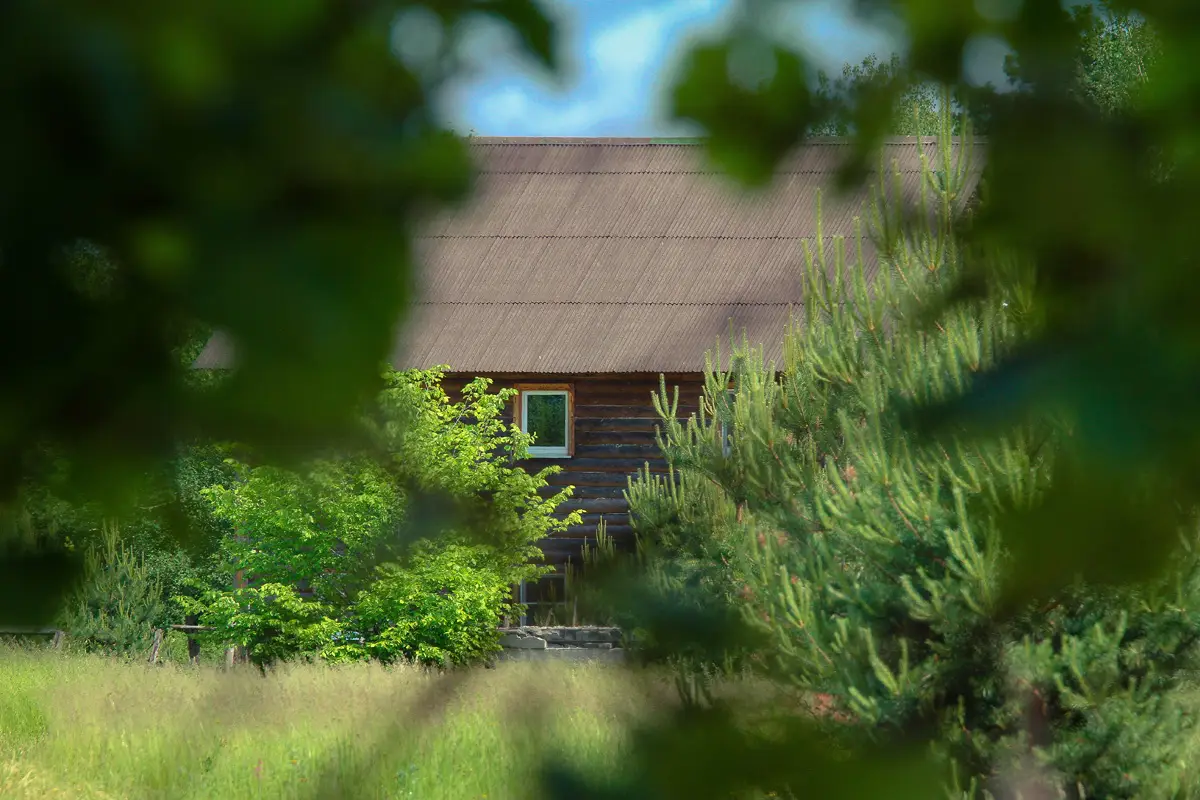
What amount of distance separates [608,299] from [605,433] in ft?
6.37

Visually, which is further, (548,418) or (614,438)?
(548,418)

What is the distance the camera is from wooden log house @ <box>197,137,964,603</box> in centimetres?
1783

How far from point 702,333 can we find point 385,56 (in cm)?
1739

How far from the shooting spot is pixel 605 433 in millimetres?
18828

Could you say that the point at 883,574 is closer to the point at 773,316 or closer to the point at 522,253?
the point at 773,316

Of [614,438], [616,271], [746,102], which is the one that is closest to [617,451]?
[614,438]

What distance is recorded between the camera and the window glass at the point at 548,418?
77.9 ft

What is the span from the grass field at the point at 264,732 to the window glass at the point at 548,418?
34.2 feet

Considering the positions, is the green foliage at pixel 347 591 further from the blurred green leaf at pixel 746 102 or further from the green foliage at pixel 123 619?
the blurred green leaf at pixel 746 102

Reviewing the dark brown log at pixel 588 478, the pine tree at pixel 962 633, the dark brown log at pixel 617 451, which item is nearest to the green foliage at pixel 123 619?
the dark brown log at pixel 588 478

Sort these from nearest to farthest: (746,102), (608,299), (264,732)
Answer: (746,102) → (264,732) → (608,299)

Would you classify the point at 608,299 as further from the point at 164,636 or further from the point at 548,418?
the point at 548,418

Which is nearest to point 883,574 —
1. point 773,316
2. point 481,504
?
point 481,504

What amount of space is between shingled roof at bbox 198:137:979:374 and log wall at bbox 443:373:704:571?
2.23 ft
